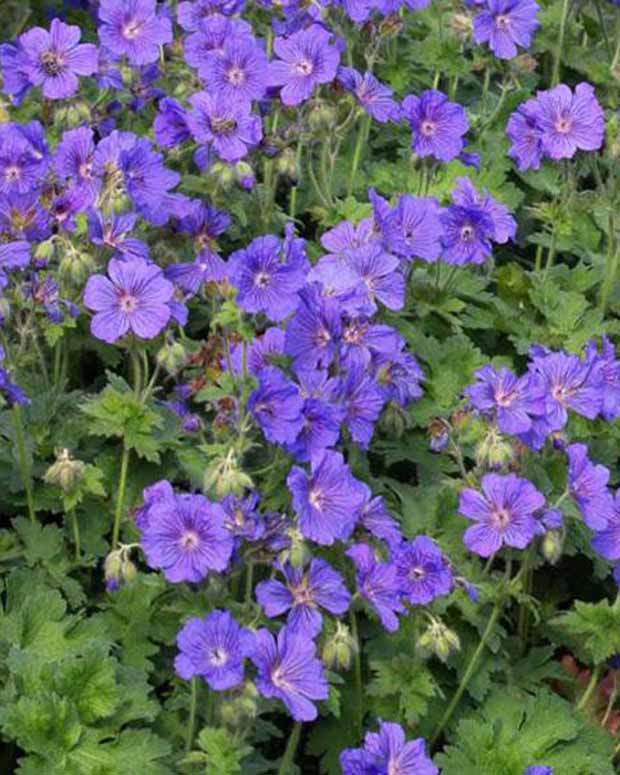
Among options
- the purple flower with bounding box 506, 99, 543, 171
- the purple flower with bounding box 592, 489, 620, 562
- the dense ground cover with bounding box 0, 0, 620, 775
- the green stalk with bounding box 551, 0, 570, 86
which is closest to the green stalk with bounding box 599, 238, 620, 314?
the dense ground cover with bounding box 0, 0, 620, 775

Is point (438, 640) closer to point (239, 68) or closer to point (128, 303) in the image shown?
point (128, 303)

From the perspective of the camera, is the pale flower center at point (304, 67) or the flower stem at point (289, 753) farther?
the pale flower center at point (304, 67)

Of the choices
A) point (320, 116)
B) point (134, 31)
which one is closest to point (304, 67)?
point (320, 116)

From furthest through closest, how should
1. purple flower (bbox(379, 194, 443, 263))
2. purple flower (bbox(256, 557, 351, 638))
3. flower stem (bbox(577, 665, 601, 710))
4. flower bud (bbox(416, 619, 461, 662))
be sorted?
1. purple flower (bbox(379, 194, 443, 263))
2. flower stem (bbox(577, 665, 601, 710))
3. flower bud (bbox(416, 619, 461, 662))
4. purple flower (bbox(256, 557, 351, 638))

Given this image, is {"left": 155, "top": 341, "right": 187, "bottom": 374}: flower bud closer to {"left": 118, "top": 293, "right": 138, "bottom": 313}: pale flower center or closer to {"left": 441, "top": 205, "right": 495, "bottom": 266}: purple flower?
{"left": 118, "top": 293, "right": 138, "bottom": 313}: pale flower center

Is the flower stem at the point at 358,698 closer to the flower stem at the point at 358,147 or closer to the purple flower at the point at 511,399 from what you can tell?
the purple flower at the point at 511,399

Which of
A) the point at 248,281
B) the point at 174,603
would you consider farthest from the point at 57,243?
the point at 174,603

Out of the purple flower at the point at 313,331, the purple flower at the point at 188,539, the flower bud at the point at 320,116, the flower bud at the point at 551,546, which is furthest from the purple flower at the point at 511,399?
the flower bud at the point at 320,116
